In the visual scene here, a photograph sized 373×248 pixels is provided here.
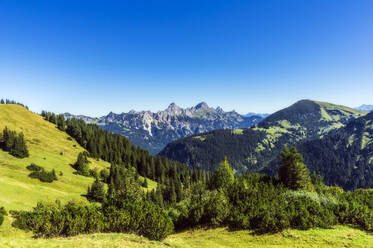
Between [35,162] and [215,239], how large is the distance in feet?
334

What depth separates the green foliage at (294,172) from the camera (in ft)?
201

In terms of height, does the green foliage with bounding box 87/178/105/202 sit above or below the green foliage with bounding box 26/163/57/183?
below

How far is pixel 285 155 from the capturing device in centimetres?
6569

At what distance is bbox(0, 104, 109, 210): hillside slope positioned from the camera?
6078 cm

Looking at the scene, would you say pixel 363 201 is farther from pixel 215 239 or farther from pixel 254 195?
pixel 215 239

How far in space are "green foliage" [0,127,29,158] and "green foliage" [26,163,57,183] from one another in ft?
44.7

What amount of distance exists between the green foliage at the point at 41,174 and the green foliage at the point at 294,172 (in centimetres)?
9477

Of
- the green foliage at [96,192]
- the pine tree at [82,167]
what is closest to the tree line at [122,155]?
the pine tree at [82,167]

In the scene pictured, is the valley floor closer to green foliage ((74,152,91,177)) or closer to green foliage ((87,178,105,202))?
green foliage ((87,178,105,202))

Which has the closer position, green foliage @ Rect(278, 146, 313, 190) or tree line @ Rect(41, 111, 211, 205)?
green foliage @ Rect(278, 146, 313, 190)

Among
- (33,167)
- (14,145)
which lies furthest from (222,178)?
(14,145)

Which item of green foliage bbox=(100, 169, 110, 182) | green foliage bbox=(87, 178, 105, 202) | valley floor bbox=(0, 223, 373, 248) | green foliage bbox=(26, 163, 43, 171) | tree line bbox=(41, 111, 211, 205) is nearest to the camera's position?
valley floor bbox=(0, 223, 373, 248)

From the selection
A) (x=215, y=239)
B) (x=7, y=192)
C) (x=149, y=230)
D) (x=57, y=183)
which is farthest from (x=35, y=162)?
(x=215, y=239)

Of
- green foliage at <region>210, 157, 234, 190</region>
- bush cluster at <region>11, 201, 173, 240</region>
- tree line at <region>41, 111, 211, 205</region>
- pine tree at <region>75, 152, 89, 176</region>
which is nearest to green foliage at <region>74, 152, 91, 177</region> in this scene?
pine tree at <region>75, 152, 89, 176</region>
